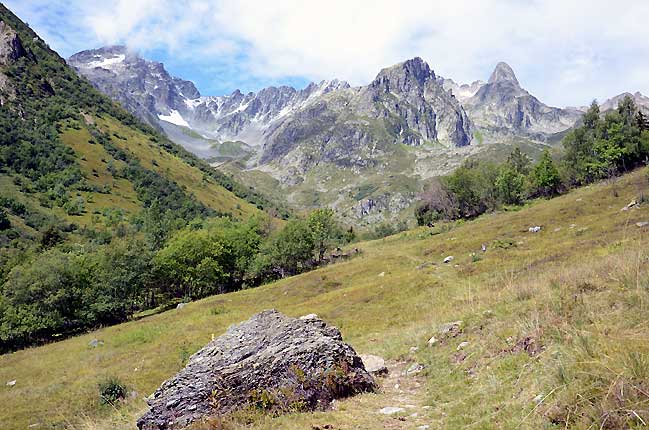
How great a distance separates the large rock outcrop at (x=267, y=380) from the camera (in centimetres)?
967

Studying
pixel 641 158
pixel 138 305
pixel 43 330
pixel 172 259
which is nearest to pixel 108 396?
pixel 43 330

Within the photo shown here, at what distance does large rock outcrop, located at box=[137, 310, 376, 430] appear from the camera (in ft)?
31.7

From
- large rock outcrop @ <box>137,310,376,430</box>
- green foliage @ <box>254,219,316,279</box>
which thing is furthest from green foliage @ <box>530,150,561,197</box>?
large rock outcrop @ <box>137,310,376,430</box>

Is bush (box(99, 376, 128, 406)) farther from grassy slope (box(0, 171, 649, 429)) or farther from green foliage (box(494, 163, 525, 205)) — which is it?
green foliage (box(494, 163, 525, 205))

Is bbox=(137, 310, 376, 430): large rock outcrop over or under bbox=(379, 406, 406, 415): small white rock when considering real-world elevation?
over

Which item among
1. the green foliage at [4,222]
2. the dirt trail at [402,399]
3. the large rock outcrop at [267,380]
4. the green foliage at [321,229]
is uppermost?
the green foliage at [4,222]

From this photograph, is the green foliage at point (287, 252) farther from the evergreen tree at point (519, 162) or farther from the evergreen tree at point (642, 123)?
the evergreen tree at point (642, 123)

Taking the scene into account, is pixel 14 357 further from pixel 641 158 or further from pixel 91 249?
pixel 641 158

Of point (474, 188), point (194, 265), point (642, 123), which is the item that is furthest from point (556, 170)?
point (194, 265)

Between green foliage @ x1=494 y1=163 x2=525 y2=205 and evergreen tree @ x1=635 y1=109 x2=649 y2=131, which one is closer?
evergreen tree @ x1=635 y1=109 x2=649 y2=131

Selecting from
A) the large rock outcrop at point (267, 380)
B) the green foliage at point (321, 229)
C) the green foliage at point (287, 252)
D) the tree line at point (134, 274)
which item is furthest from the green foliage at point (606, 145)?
the large rock outcrop at point (267, 380)

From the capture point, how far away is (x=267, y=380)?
996 cm

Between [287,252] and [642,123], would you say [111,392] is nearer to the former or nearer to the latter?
[287,252]

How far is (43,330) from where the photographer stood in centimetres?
6562
